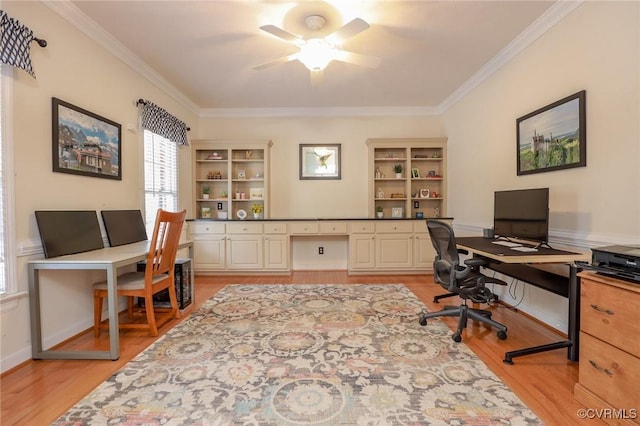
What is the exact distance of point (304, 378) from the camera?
180cm

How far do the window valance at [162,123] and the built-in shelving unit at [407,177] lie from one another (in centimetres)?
294

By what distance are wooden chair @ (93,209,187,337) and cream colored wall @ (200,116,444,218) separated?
7.99 feet

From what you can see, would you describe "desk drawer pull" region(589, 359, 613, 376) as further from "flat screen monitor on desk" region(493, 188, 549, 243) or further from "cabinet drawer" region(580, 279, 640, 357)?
"flat screen monitor on desk" region(493, 188, 549, 243)

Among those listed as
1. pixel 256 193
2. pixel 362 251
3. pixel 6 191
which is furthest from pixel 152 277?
pixel 362 251

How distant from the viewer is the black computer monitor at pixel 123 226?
2.70 m

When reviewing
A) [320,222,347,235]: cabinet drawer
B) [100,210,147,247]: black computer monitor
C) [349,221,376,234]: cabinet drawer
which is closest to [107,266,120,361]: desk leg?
[100,210,147,247]: black computer monitor

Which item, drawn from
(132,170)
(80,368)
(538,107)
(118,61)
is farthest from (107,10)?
(538,107)

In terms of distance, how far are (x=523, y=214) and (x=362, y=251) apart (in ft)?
7.71

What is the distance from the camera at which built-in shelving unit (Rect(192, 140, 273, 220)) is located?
471 centimetres

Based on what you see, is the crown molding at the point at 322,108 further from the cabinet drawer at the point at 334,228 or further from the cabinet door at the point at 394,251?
the cabinet door at the point at 394,251

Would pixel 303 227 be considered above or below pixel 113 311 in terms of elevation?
above

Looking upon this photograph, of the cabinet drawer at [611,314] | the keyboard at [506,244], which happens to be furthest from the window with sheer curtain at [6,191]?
the keyboard at [506,244]

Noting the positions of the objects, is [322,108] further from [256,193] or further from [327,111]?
[256,193]

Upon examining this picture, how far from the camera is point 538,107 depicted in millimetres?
2668
